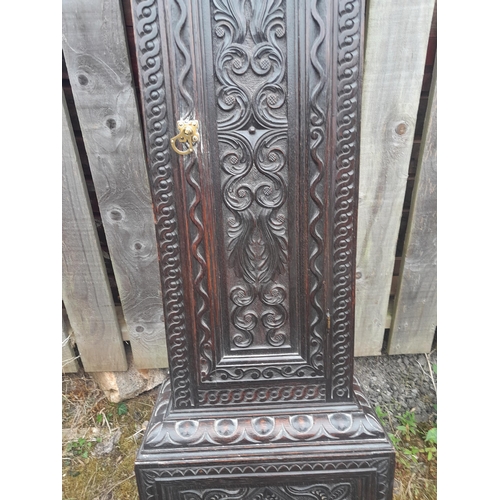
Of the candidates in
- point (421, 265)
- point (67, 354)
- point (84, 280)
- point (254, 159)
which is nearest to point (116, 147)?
point (84, 280)

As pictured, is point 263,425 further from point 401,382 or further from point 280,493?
point 401,382

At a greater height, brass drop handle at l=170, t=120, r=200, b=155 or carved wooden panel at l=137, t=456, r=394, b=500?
brass drop handle at l=170, t=120, r=200, b=155

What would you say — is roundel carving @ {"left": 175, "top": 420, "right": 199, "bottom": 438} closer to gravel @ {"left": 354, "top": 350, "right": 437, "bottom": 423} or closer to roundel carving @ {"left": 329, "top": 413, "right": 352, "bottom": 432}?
roundel carving @ {"left": 329, "top": 413, "right": 352, "bottom": 432}

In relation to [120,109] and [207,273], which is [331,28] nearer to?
[207,273]

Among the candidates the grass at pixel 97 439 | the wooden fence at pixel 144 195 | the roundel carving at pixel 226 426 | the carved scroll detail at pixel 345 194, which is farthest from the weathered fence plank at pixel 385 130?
the grass at pixel 97 439

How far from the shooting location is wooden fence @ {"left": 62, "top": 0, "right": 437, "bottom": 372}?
50.3 inches

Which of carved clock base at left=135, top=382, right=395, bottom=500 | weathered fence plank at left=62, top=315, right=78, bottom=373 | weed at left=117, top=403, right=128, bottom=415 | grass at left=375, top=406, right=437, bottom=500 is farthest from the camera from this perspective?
weed at left=117, top=403, right=128, bottom=415

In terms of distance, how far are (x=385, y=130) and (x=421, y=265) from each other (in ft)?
1.92

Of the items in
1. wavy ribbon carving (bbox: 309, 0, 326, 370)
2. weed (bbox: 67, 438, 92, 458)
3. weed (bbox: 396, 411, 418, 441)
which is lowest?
weed (bbox: 67, 438, 92, 458)

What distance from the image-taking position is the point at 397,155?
55.2 inches

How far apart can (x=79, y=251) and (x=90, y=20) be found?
830 millimetres

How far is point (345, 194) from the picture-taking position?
943 millimetres

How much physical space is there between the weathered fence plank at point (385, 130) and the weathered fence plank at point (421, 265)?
61mm

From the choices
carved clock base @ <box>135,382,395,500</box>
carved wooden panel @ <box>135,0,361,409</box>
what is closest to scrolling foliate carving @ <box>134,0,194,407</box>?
carved wooden panel @ <box>135,0,361,409</box>
